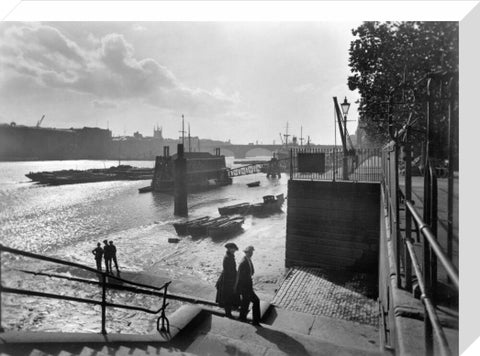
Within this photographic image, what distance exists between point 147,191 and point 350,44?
29.6 m

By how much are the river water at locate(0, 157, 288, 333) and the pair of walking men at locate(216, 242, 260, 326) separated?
224 cm

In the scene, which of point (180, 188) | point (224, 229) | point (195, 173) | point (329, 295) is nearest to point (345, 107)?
point (329, 295)

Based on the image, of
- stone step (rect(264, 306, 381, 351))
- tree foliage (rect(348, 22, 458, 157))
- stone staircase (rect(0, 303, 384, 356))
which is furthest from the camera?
stone step (rect(264, 306, 381, 351))

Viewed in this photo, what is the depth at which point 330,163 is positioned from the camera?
8.62 metres

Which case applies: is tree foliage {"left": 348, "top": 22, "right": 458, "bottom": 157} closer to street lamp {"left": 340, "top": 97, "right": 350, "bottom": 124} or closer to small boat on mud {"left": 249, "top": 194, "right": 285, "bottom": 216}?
street lamp {"left": 340, "top": 97, "right": 350, "bottom": 124}

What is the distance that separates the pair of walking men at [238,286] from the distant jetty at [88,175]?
3643 cm

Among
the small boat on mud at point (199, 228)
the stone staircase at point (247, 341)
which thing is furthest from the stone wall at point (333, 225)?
the small boat on mud at point (199, 228)

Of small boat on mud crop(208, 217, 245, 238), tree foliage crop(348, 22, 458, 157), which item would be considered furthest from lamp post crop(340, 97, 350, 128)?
small boat on mud crop(208, 217, 245, 238)

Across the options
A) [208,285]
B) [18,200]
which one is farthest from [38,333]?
[18,200]

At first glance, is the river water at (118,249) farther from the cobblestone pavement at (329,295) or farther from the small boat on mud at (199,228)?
the cobblestone pavement at (329,295)

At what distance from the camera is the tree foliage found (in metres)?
3.26

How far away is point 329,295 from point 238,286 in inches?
135

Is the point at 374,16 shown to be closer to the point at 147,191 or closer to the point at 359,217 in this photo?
the point at 359,217

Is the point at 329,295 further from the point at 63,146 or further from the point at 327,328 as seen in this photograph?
the point at 63,146
